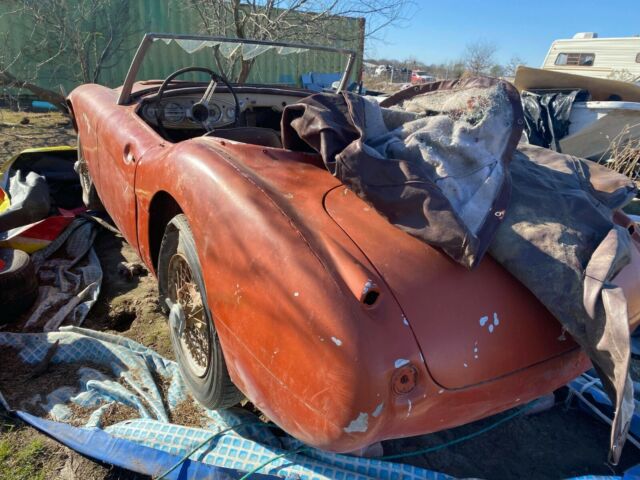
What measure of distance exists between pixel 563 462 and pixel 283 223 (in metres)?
1.67

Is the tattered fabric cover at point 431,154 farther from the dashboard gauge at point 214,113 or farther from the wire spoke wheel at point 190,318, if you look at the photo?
the dashboard gauge at point 214,113

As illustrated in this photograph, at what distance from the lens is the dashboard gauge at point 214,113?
334 centimetres

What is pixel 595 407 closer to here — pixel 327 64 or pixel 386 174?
pixel 386 174

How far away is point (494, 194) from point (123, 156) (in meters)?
1.97

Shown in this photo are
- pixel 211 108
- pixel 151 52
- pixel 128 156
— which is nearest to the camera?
pixel 128 156

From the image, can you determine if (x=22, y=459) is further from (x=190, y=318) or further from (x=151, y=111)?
(x=151, y=111)

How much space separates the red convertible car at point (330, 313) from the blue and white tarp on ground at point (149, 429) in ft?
0.58

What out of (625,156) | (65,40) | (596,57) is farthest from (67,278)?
(596,57)

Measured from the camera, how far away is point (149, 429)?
6.39 ft

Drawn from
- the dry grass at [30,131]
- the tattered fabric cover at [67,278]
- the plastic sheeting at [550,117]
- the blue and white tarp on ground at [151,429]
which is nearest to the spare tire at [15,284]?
the tattered fabric cover at [67,278]

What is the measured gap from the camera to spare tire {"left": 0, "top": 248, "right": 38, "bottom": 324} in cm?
267

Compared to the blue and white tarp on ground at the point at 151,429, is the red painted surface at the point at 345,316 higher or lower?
higher

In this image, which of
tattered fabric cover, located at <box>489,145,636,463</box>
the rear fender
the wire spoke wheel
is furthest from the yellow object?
tattered fabric cover, located at <box>489,145,636,463</box>

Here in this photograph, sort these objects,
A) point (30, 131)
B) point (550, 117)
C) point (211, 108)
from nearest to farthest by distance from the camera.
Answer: point (211, 108) < point (550, 117) < point (30, 131)
